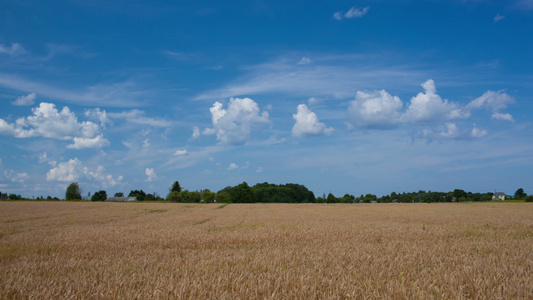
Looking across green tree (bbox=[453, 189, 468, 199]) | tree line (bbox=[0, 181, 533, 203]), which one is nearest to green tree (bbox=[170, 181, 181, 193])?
tree line (bbox=[0, 181, 533, 203])

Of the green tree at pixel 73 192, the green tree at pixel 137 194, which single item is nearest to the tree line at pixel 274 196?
the green tree at pixel 73 192

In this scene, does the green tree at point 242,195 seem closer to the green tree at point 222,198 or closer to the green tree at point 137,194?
the green tree at point 222,198

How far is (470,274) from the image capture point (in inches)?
203

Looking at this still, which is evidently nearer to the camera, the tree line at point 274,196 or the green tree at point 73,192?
the tree line at point 274,196

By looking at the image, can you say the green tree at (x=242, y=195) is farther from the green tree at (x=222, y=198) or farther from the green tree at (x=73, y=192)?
the green tree at (x=73, y=192)

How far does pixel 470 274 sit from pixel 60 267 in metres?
6.88

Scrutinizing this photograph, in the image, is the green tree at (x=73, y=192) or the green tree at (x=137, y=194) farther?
the green tree at (x=137, y=194)

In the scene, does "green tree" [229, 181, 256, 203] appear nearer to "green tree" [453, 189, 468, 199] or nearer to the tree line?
the tree line

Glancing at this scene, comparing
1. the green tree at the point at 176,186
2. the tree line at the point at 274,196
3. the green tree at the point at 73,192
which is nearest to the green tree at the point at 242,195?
the tree line at the point at 274,196

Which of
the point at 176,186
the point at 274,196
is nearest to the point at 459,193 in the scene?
the point at 274,196

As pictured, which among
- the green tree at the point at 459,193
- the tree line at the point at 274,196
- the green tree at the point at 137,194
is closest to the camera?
the tree line at the point at 274,196

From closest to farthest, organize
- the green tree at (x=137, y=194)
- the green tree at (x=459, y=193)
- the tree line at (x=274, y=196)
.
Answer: the tree line at (x=274, y=196) < the green tree at (x=459, y=193) < the green tree at (x=137, y=194)

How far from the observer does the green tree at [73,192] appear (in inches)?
6009

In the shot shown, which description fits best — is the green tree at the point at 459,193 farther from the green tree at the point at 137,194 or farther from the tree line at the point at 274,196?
the green tree at the point at 137,194
